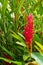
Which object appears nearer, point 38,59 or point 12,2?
point 38,59

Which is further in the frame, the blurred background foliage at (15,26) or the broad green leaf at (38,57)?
the blurred background foliage at (15,26)

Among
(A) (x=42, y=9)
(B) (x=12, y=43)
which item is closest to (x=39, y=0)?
(A) (x=42, y=9)

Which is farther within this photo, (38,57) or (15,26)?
(15,26)

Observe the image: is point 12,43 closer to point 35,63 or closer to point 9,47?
point 9,47

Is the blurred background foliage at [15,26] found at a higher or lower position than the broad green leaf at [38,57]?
higher

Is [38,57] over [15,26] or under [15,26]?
under

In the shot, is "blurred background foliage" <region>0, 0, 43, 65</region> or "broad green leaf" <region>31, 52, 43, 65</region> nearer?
"broad green leaf" <region>31, 52, 43, 65</region>

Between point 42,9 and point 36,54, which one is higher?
point 42,9

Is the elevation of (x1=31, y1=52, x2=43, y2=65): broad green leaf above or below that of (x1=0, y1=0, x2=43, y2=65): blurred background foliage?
below

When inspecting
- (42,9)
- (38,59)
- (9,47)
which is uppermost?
(42,9)
